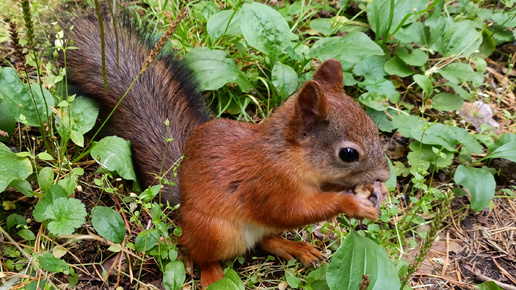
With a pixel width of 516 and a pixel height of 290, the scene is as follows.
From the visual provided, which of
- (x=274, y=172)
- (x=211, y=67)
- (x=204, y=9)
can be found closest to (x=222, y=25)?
(x=211, y=67)

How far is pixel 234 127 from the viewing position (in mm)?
2205

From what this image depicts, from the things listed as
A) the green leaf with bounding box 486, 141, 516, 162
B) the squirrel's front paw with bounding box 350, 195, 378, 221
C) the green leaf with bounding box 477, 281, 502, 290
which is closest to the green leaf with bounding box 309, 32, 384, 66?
the green leaf with bounding box 486, 141, 516, 162

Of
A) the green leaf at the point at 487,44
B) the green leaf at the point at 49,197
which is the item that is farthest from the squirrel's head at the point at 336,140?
the green leaf at the point at 487,44

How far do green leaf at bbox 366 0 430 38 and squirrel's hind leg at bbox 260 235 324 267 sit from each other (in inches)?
60.1

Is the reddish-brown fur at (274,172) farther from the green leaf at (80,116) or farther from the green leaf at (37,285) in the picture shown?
the green leaf at (37,285)

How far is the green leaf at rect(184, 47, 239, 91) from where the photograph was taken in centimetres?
262

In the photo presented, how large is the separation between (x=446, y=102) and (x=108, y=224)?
7.24ft

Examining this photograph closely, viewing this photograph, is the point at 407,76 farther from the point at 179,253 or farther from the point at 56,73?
the point at 56,73

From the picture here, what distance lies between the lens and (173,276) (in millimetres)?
2029

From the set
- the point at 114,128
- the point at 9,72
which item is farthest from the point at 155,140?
the point at 9,72

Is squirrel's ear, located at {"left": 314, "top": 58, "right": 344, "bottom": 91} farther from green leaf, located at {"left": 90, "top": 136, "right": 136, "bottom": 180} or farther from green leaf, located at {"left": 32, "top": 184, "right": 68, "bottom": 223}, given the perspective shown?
A: green leaf, located at {"left": 32, "top": 184, "right": 68, "bottom": 223}

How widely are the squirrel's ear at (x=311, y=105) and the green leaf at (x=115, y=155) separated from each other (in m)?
0.85

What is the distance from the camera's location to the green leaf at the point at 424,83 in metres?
2.94

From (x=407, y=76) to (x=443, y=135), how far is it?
680 mm
